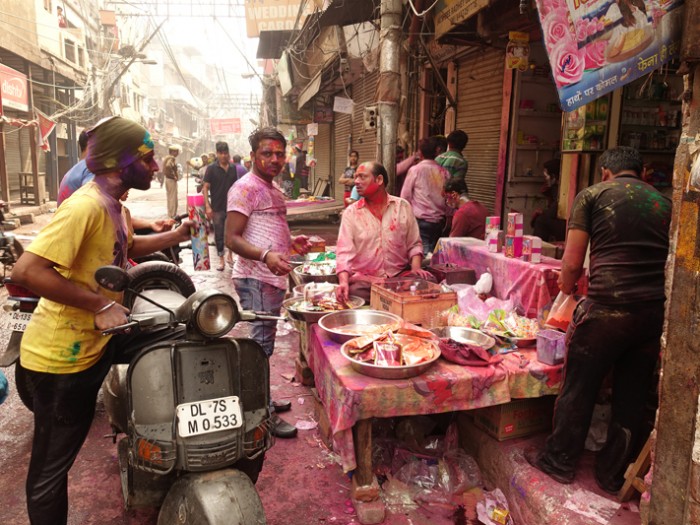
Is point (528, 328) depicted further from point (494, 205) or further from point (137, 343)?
point (494, 205)

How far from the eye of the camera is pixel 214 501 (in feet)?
6.84

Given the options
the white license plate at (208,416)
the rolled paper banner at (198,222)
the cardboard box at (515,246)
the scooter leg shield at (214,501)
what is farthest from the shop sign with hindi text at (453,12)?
the scooter leg shield at (214,501)

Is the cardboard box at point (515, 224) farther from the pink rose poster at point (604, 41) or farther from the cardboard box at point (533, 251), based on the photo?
the pink rose poster at point (604, 41)

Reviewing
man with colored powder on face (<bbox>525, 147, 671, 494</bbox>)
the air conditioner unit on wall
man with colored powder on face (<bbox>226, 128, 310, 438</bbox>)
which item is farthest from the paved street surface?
the air conditioner unit on wall

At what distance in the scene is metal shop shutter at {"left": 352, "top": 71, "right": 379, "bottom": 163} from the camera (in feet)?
44.8

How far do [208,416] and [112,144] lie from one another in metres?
1.26

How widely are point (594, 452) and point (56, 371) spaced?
3075 mm

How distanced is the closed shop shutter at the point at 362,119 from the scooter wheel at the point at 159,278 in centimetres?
1026

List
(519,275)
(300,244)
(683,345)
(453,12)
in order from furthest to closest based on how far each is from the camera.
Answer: (453,12)
(519,275)
(300,244)
(683,345)

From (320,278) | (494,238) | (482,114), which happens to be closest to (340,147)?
(482,114)

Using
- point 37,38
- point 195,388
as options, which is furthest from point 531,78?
point 37,38

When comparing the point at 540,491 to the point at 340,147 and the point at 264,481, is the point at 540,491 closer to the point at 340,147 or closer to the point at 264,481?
the point at 264,481

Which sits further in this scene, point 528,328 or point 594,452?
point 528,328

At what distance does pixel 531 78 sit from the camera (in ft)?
25.7
